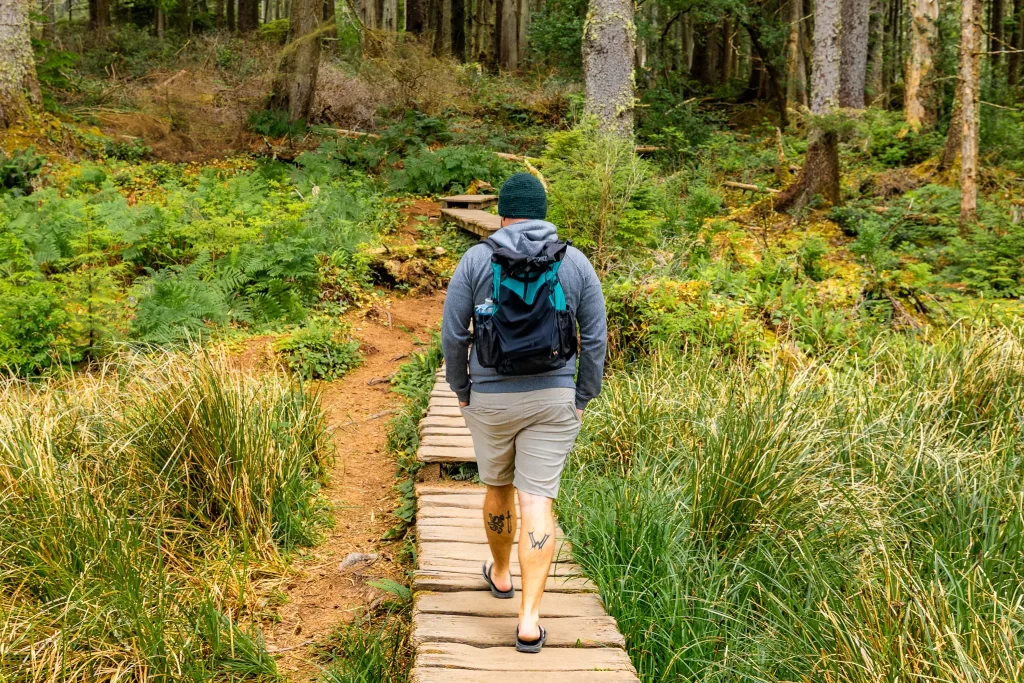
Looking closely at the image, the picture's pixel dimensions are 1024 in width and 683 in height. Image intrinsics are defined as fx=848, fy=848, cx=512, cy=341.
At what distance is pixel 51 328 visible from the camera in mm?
7078

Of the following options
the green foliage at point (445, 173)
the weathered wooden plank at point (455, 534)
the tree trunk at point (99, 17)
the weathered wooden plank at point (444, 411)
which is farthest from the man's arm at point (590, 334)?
the tree trunk at point (99, 17)

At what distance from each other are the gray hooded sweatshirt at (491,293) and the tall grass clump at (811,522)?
1.28m

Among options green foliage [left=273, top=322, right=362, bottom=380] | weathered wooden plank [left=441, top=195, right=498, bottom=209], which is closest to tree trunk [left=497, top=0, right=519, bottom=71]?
weathered wooden plank [left=441, top=195, right=498, bottom=209]

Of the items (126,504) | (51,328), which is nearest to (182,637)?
(126,504)

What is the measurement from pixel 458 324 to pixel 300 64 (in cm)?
1580

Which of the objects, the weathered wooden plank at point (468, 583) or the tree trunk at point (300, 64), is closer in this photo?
the weathered wooden plank at point (468, 583)

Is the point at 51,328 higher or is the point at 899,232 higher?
the point at 899,232

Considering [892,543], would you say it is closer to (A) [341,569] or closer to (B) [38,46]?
(A) [341,569]

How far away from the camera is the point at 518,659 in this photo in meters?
3.59

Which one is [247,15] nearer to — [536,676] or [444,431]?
[444,431]

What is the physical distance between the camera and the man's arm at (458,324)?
3.52 metres

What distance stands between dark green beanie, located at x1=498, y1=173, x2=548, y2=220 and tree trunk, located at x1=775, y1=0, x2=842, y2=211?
33.3 ft

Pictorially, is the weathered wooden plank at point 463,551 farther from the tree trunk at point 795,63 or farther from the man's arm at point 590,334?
the tree trunk at point 795,63

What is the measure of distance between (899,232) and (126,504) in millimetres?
10312
